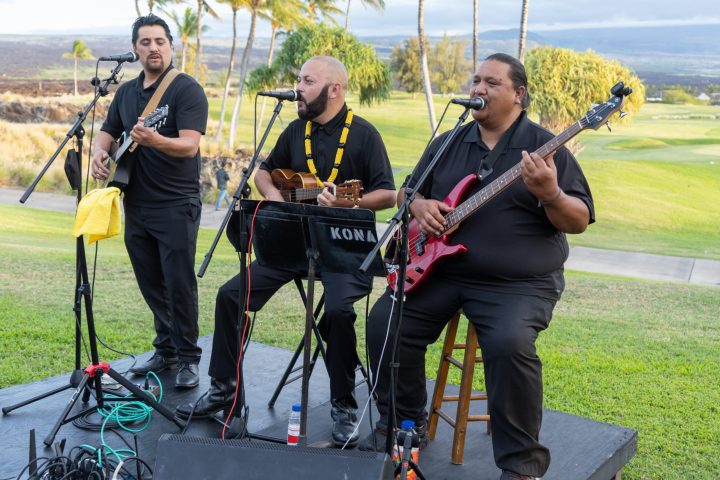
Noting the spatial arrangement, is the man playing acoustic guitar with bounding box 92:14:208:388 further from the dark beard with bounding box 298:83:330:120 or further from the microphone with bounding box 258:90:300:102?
the microphone with bounding box 258:90:300:102

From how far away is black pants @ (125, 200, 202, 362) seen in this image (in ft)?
14.9

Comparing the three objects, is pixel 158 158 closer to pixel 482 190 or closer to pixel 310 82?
pixel 310 82

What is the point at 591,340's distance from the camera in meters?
6.72

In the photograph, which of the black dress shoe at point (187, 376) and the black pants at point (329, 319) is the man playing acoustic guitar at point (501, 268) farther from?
the black dress shoe at point (187, 376)

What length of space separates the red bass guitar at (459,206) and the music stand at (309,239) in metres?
0.33

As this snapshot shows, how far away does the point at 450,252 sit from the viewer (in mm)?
3555

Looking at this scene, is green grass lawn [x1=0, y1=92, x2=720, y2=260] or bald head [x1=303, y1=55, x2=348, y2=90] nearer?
bald head [x1=303, y1=55, x2=348, y2=90]

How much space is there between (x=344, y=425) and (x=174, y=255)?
1430mm

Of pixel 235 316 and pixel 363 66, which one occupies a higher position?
pixel 363 66

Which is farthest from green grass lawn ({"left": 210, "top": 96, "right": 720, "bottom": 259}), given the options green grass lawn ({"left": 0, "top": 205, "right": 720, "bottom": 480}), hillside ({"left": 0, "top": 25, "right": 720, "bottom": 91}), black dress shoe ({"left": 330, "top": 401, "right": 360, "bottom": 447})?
black dress shoe ({"left": 330, "top": 401, "right": 360, "bottom": 447})

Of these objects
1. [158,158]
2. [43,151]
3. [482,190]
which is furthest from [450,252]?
[43,151]

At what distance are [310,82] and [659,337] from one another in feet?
14.3

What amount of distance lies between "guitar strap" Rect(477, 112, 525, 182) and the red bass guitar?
0.04 m

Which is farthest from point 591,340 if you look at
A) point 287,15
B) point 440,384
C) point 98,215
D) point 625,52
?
point 625,52
